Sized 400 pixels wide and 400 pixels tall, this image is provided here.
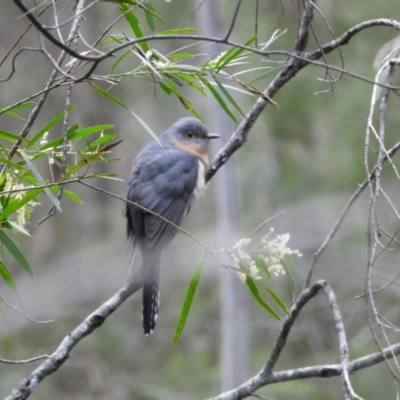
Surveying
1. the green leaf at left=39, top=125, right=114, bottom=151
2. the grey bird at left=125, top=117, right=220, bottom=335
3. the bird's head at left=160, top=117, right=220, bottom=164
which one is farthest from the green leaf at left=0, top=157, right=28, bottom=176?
the bird's head at left=160, top=117, right=220, bottom=164

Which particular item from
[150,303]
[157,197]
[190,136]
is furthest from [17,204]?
[190,136]

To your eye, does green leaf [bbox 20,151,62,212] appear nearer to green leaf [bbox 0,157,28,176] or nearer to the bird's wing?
green leaf [bbox 0,157,28,176]

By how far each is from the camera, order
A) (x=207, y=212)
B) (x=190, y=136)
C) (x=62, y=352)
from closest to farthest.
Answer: (x=62, y=352), (x=190, y=136), (x=207, y=212)

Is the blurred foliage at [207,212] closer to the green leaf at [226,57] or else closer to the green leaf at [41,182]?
the green leaf at [226,57]

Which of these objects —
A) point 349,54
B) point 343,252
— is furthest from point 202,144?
point 349,54

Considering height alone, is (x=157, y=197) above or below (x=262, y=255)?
above

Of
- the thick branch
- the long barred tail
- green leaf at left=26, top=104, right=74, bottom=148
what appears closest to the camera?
green leaf at left=26, top=104, right=74, bottom=148

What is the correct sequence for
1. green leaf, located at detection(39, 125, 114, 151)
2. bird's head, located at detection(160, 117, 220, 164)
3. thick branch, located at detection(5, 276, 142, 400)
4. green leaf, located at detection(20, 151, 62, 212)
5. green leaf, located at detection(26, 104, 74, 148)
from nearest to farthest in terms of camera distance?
green leaf, located at detection(20, 151, 62, 212)
green leaf, located at detection(26, 104, 74, 148)
green leaf, located at detection(39, 125, 114, 151)
thick branch, located at detection(5, 276, 142, 400)
bird's head, located at detection(160, 117, 220, 164)

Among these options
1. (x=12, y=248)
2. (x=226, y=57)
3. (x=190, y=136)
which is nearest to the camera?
(x=12, y=248)

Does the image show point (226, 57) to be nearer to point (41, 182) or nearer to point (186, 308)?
point (41, 182)

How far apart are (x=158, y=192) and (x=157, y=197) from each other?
0.04 meters

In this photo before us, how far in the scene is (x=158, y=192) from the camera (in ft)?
15.7

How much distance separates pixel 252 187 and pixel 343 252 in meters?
1.36

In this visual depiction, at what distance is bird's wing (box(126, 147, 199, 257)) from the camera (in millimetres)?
4516
